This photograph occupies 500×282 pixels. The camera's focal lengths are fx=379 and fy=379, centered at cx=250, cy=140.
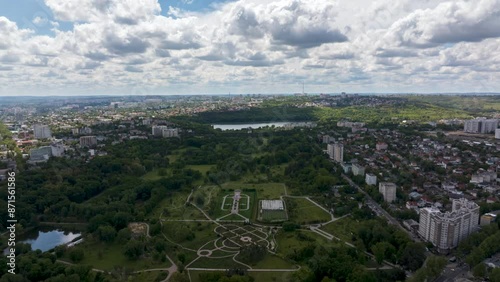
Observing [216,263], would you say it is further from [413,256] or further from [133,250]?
[413,256]

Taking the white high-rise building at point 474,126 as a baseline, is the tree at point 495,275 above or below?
below

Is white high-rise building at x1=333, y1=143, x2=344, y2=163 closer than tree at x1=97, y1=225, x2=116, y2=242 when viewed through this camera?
No

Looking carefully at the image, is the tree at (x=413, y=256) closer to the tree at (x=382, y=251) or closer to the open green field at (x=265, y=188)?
the tree at (x=382, y=251)

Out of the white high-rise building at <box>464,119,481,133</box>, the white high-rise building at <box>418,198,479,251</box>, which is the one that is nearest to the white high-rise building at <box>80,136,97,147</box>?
Result: the white high-rise building at <box>418,198,479,251</box>

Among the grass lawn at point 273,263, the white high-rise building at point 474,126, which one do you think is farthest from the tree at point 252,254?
the white high-rise building at point 474,126

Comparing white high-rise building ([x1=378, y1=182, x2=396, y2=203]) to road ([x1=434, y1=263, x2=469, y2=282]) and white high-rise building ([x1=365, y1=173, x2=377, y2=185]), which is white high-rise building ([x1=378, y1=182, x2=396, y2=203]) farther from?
road ([x1=434, y1=263, x2=469, y2=282])

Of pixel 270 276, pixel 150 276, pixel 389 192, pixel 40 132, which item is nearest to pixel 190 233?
pixel 150 276
